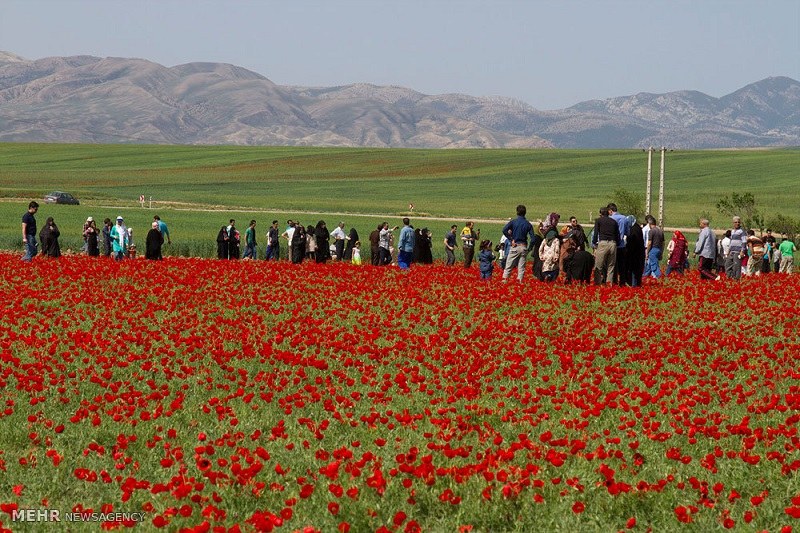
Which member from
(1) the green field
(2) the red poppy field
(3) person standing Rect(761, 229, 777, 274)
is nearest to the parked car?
(1) the green field

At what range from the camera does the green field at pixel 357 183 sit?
78312 millimetres

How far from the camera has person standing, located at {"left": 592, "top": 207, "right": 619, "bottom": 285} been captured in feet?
81.1

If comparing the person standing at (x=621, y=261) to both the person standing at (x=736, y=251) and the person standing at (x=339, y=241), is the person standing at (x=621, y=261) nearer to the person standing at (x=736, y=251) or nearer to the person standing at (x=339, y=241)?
the person standing at (x=736, y=251)

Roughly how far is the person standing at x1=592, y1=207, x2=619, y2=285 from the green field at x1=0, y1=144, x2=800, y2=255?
22.4 metres

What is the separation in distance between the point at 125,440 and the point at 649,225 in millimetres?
22667

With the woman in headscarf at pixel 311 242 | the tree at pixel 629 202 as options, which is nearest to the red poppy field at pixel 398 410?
the woman in headscarf at pixel 311 242

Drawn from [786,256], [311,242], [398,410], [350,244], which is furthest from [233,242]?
[398,410]

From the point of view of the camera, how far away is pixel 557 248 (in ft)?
84.7

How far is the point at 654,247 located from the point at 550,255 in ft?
17.5

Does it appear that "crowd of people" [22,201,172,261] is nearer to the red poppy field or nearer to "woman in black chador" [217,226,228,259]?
"woman in black chador" [217,226,228,259]

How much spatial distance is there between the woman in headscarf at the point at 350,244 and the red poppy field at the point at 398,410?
59.0ft

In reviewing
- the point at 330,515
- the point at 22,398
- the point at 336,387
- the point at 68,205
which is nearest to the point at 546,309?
the point at 336,387

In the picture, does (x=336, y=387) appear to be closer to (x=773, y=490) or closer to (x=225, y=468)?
(x=225, y=468)

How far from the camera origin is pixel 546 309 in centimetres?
2012
